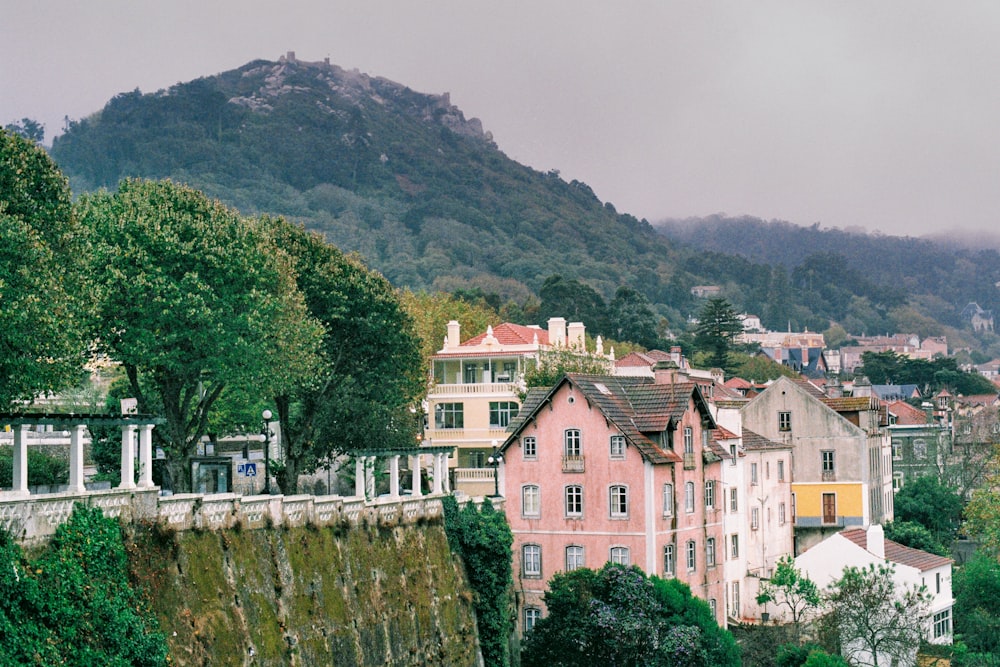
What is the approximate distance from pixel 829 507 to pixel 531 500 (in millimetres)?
24733

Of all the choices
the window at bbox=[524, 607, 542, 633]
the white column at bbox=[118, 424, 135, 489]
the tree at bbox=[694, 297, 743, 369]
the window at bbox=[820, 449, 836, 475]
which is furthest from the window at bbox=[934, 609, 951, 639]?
the tree at bbox=[694, 297, 743, 369]

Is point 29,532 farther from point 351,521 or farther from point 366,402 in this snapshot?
point 366,402

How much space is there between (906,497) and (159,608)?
69.8 meters

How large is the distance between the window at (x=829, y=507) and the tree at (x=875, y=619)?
13.5m

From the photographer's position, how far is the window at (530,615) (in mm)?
58297

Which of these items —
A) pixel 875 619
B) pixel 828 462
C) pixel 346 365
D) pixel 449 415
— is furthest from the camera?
pixel 449 415

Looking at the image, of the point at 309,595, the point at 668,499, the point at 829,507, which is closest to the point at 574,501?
the point at 668,499

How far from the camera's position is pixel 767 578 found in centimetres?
6950

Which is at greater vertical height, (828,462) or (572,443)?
(572,443)

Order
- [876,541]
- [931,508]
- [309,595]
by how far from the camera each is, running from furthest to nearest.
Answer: [931,508] → [876,541] → [309,595]

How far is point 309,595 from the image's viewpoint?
40.9 metres

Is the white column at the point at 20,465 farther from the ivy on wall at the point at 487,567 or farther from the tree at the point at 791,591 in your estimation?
the tree at the point at 791,591

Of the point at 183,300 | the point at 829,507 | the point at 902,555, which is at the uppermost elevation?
the point at 183,300

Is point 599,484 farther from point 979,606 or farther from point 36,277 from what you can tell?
point 36,277
